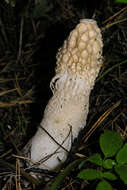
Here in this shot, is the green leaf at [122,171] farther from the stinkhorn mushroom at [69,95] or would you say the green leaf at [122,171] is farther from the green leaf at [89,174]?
the stinkhorn mushroom at [69,95]

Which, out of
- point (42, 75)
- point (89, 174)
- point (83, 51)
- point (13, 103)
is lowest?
point (89, 174)

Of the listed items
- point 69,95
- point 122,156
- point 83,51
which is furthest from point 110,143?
point 83,51

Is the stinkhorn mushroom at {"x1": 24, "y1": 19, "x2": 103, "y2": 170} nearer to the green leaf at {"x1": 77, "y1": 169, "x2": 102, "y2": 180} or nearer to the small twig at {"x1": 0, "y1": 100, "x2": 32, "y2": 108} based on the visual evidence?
the green leaf at {"x1": 77, "y1": 169, "x2": 102, "y2": 180}

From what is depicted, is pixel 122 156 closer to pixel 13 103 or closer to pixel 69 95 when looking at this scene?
pixel 69 95

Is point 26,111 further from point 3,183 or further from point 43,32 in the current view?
point 43,32

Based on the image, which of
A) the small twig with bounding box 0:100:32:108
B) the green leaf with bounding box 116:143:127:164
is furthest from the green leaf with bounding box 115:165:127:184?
the small twig with bounding box 0:100:32:108

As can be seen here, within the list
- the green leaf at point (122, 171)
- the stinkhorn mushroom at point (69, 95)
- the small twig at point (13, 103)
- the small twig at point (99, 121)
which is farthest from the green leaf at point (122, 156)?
the small twig at point (13, 103)
